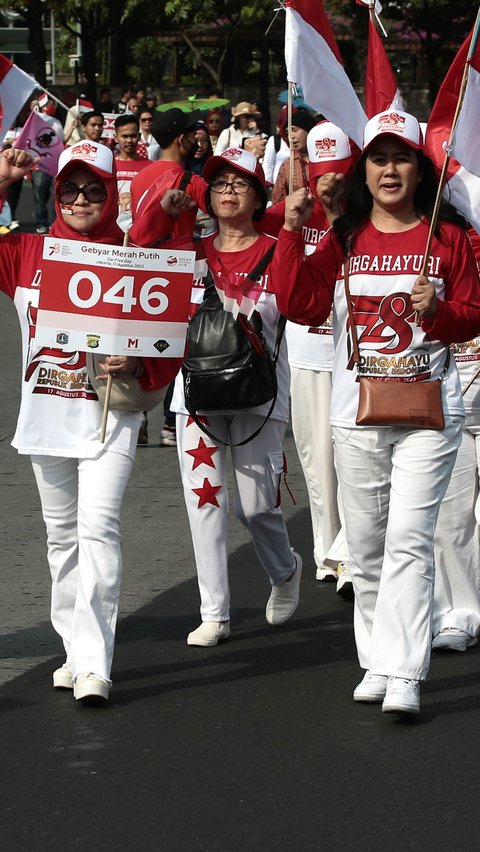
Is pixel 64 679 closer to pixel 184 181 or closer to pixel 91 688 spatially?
pixel 91 688

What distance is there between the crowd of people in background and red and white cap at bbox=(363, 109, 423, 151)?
1 cm

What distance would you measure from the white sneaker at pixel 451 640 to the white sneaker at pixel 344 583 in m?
0.85

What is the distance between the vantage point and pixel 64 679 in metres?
5.79

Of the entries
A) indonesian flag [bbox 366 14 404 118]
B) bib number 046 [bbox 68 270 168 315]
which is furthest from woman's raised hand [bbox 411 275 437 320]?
indonesian flag [bbox 366 14 404 118]

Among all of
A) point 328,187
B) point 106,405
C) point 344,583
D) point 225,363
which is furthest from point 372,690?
point 328,187

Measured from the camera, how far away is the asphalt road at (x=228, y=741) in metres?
4.45

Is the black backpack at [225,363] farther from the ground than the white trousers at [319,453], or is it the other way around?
the black backpack at [225,363]

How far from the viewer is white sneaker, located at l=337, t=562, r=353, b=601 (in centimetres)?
725

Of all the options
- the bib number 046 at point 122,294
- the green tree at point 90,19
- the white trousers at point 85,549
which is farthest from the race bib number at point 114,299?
the green tree at point 90,19

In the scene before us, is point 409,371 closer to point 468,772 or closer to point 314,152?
point 468,772

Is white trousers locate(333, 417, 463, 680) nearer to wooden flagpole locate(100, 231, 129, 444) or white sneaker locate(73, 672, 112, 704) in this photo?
wooden flagpole locate(100, 231, 129, 444)

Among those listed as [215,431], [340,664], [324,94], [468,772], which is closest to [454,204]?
[324,94]

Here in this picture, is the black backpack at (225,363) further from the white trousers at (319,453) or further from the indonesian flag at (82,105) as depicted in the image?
the indonesian flag at (82,105)

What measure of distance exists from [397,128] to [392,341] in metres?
0.75
